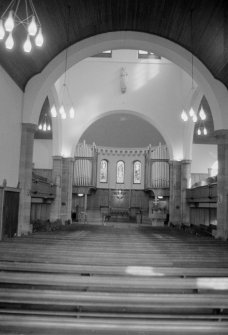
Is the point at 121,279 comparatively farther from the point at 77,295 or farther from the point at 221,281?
the point at 221,281

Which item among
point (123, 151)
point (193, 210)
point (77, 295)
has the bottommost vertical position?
point (77, 295)

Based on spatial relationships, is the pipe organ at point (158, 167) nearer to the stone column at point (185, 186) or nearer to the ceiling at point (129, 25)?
the stone column at point (185, 186)

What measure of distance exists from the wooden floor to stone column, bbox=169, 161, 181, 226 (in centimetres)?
1217

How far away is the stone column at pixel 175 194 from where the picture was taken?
1812 centimetres

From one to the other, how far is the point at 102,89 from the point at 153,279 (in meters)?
15.2

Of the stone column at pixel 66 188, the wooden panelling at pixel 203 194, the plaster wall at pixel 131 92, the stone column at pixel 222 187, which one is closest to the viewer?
the stone column at pixel 222 187

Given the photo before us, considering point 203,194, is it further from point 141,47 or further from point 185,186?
point 141,47

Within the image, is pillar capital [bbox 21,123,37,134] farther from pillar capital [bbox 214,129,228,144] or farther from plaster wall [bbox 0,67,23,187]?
pillar capital [bbox 214,129,228,144]

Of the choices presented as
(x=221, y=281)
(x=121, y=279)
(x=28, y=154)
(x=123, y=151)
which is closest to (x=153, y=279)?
(x=121, y=279)

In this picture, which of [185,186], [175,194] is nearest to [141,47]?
[185,186]

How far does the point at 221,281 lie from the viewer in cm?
489

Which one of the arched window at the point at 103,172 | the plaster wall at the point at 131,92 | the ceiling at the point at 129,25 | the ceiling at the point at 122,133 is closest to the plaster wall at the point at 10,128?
the ceiling at the point at 129,25

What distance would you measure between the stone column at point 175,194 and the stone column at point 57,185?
667cm

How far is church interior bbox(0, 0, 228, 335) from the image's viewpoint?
4.74 m
